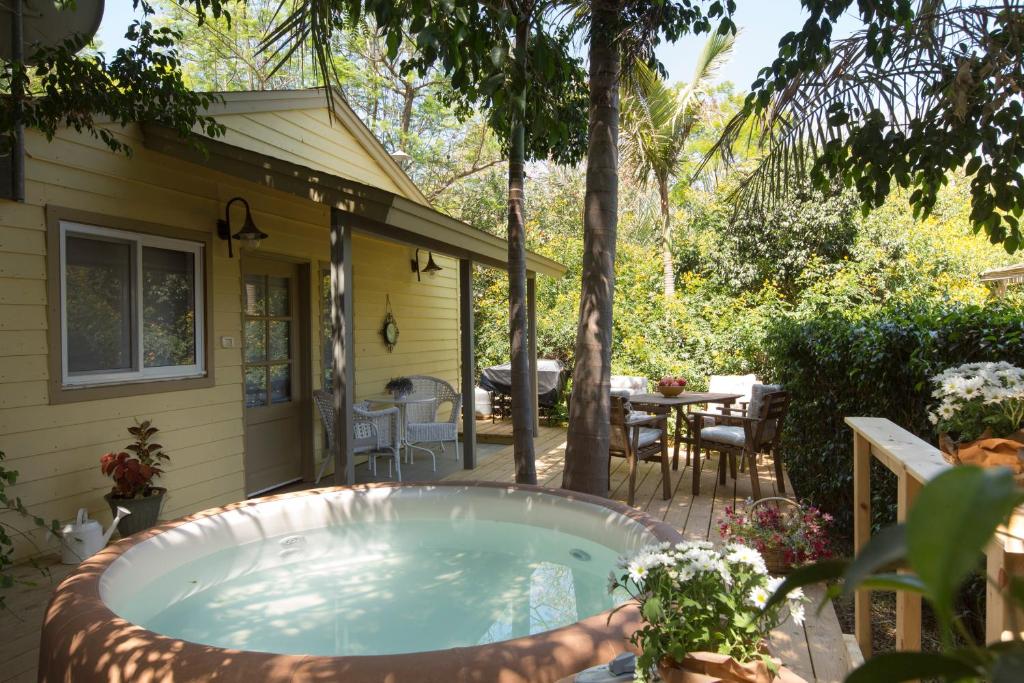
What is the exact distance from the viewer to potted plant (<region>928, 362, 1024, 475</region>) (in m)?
1.90

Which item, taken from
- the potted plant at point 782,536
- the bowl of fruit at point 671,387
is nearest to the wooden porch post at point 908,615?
the potted plant at point 782,536

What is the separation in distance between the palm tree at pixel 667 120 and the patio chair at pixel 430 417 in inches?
188

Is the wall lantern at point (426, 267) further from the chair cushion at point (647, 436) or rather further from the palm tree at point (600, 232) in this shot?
the palm tree at point (600, 232)

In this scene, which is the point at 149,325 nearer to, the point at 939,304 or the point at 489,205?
the point at 939,304

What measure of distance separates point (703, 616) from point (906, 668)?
4.34ft

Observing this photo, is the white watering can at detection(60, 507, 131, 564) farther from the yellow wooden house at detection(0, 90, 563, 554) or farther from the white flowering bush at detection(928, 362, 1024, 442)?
the white flowering bush at detection(928, 362, 1024, 442)

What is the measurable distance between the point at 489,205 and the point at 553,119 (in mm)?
13974

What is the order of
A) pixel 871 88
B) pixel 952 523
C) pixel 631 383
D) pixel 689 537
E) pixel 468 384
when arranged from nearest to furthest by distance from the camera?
pixel 952 523, pixel 871 88, pixel 689 537, pixel 468 384, pixel 631 383

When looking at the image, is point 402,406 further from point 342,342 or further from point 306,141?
point 306,141

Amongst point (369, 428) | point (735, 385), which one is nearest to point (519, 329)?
point (369, 428)

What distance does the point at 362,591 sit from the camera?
13.7ft

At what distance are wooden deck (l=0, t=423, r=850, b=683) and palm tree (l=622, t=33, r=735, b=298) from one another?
5.16 m

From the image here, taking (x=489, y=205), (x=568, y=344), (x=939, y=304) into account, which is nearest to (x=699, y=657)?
(x=939, y=304)

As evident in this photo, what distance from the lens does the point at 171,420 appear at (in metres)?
4.88
